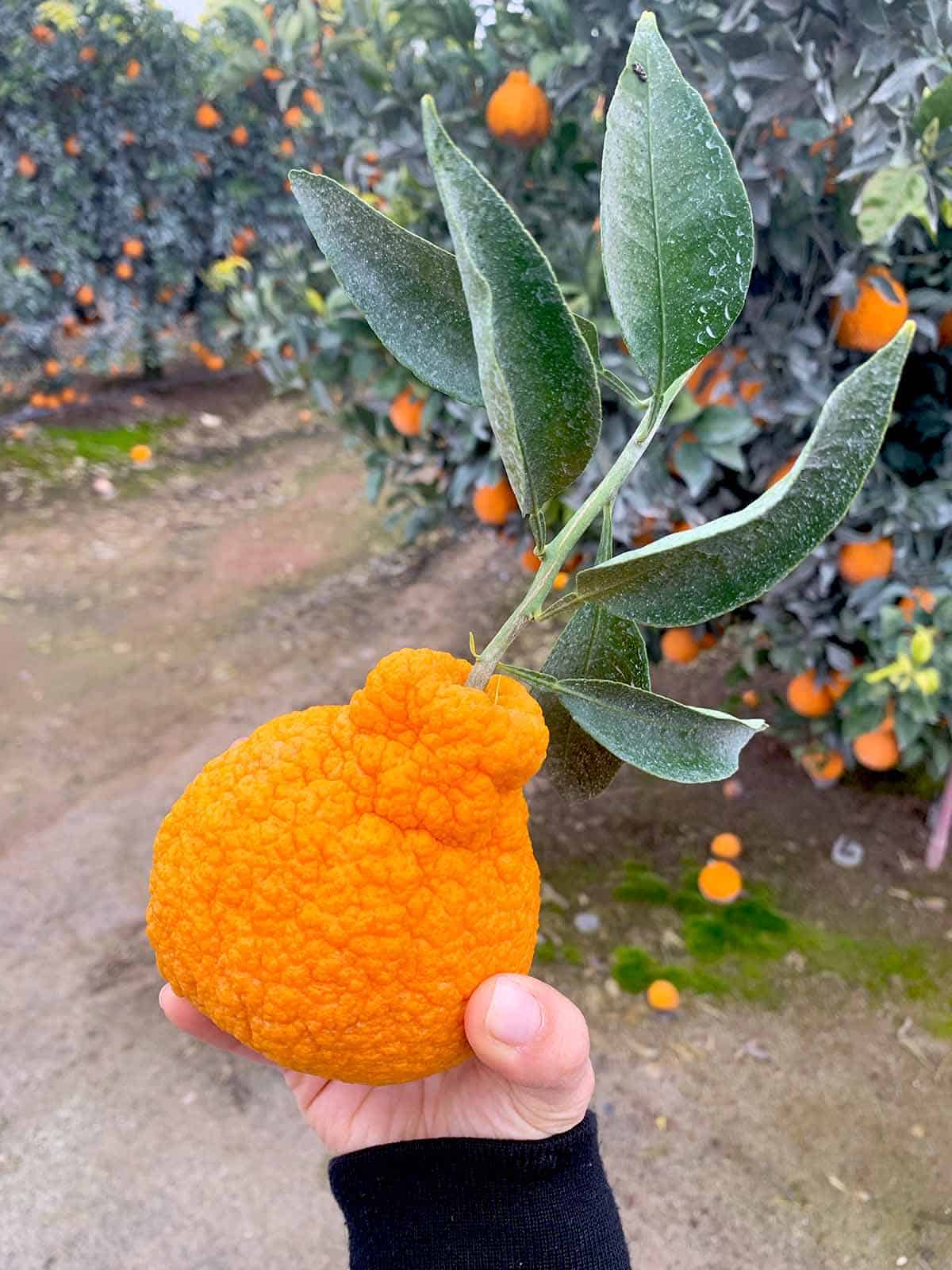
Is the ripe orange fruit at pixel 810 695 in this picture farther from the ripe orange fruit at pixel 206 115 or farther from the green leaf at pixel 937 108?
the ripe orange fruit at pixel 206 115

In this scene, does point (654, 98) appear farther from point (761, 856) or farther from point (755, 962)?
point (761, 856)

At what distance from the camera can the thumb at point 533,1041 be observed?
71cm

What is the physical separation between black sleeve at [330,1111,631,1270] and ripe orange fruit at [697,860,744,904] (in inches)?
53.6

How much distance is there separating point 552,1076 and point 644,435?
1.76 ft

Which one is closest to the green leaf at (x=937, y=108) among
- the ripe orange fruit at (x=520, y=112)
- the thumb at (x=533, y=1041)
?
the ripe orange fruit at (x=520, y=112)

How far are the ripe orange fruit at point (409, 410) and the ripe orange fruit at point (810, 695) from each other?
105 cm

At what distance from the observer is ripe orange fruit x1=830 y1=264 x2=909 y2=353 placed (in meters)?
1.72

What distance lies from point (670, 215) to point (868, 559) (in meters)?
1.51

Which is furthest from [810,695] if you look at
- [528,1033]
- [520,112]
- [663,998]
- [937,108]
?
[528,1033]

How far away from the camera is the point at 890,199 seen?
4.87 feet

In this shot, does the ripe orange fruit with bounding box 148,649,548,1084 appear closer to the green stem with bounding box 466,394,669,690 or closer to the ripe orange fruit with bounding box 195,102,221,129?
the green stem with bounding box 466,394,669,690

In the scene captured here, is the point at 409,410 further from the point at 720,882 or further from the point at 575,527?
the point at 575,527

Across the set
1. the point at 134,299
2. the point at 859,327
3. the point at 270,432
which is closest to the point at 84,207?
the point at 134,299

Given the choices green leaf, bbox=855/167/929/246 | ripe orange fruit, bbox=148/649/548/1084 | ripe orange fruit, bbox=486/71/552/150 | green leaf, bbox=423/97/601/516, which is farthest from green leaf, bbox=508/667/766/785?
ripe orange fruit, bbox=486/71/552/150
